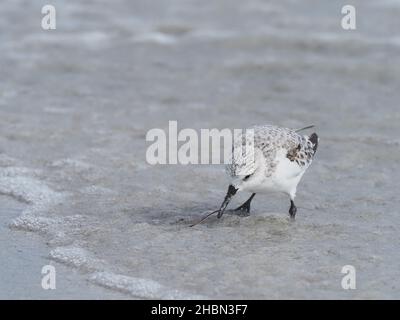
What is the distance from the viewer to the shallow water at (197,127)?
20.6 ft

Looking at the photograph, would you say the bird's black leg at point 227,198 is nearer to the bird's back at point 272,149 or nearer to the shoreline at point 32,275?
the bird's back at point 272,149

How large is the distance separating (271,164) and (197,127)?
10.1ft

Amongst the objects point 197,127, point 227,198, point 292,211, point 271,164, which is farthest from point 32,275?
point 197,127

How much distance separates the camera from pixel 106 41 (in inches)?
500

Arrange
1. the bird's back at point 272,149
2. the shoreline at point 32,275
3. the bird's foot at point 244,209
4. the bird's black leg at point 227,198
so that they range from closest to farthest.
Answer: the shoreline at point 32,275 → the bird's back at point 272,149 → the bird's black leg at point 227,198 → the bird's foot at point 244,209

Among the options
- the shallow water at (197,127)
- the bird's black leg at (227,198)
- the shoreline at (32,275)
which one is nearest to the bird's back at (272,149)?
the bird's black leg at (227,198)

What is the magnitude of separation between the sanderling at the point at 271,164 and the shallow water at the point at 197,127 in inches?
14.9

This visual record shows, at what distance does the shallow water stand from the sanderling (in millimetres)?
377

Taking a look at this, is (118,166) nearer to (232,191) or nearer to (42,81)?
(232,191)

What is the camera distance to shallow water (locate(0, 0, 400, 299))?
6281 mm

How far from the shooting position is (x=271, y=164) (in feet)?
21.7

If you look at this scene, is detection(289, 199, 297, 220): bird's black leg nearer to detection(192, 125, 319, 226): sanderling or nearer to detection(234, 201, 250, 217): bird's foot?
detection(192, 125, 319, 226): sanderling

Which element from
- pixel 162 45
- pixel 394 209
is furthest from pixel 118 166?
pixel 162 45

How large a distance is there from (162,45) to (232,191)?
6.23 m
